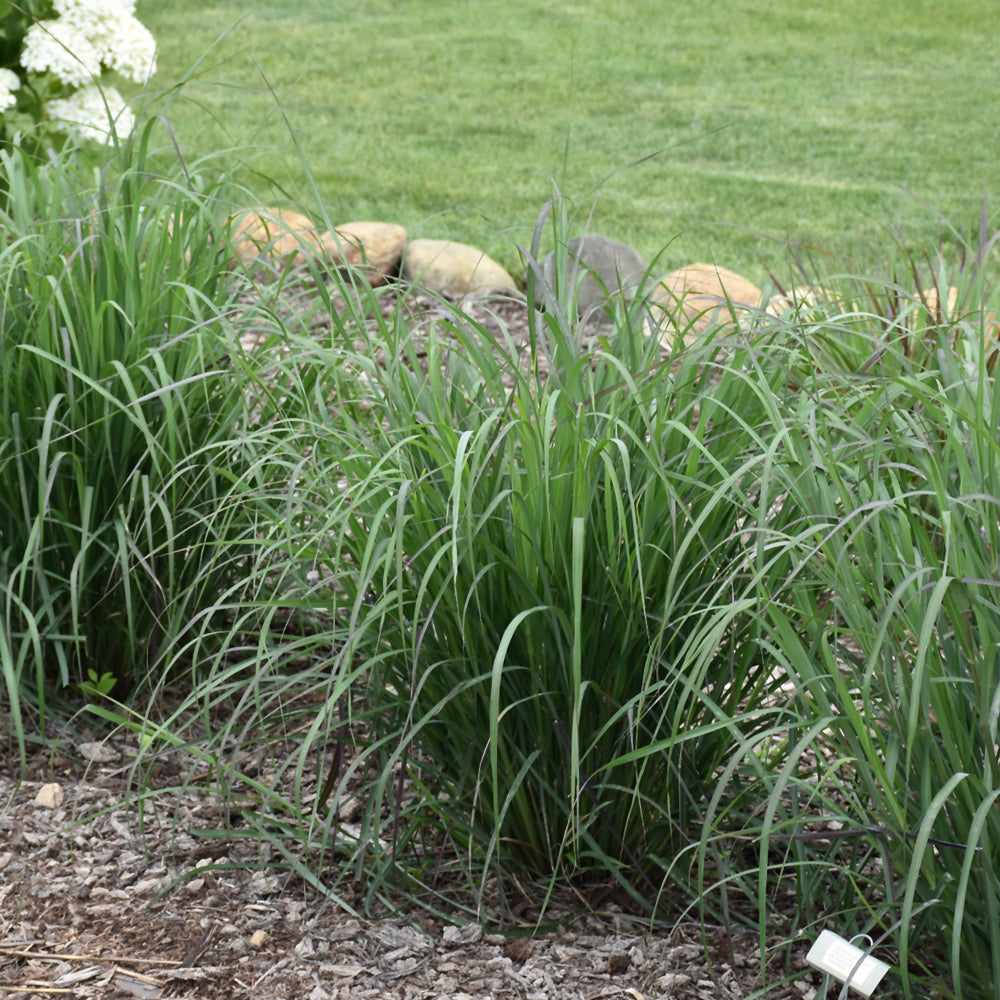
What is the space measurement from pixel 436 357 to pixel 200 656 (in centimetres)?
88

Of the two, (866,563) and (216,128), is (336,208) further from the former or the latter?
(866,563)

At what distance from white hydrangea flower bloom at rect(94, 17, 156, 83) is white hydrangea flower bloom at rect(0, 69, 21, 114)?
29cm

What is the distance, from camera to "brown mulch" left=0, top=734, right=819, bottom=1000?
1688 millimetres

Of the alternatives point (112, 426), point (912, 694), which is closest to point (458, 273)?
point (112, 426)

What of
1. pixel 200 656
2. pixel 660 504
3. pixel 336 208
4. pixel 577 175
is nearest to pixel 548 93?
pixel 577 175

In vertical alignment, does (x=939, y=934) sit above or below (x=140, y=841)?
above

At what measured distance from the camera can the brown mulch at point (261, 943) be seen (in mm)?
1688

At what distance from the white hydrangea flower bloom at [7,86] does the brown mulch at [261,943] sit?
2.69m

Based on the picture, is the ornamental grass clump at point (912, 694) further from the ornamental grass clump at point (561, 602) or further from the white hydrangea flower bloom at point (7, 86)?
the white hydrangea flower bloom at point (7, 86)

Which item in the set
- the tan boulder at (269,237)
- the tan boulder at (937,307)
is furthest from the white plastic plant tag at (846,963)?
the tan boulder at (269,237)

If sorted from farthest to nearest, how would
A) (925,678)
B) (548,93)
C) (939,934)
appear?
1. (548,93)
2. (939,934)
3. (925,678)

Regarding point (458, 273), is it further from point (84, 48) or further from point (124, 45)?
point (84, 48)

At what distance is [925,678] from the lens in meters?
1.42

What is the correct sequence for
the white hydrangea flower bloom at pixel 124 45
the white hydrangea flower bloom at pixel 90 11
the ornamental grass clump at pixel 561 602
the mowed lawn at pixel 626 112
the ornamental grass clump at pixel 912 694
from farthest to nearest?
the mowed lawn at pixel 626 112 → the white hydrangea flower bloom at pixel 124 45 → the white hydrangea flower bloom at pixel 90 11 → the ornamental grass clump at pixel 561 602 → the ornamental grass clump at pixel 912 694
